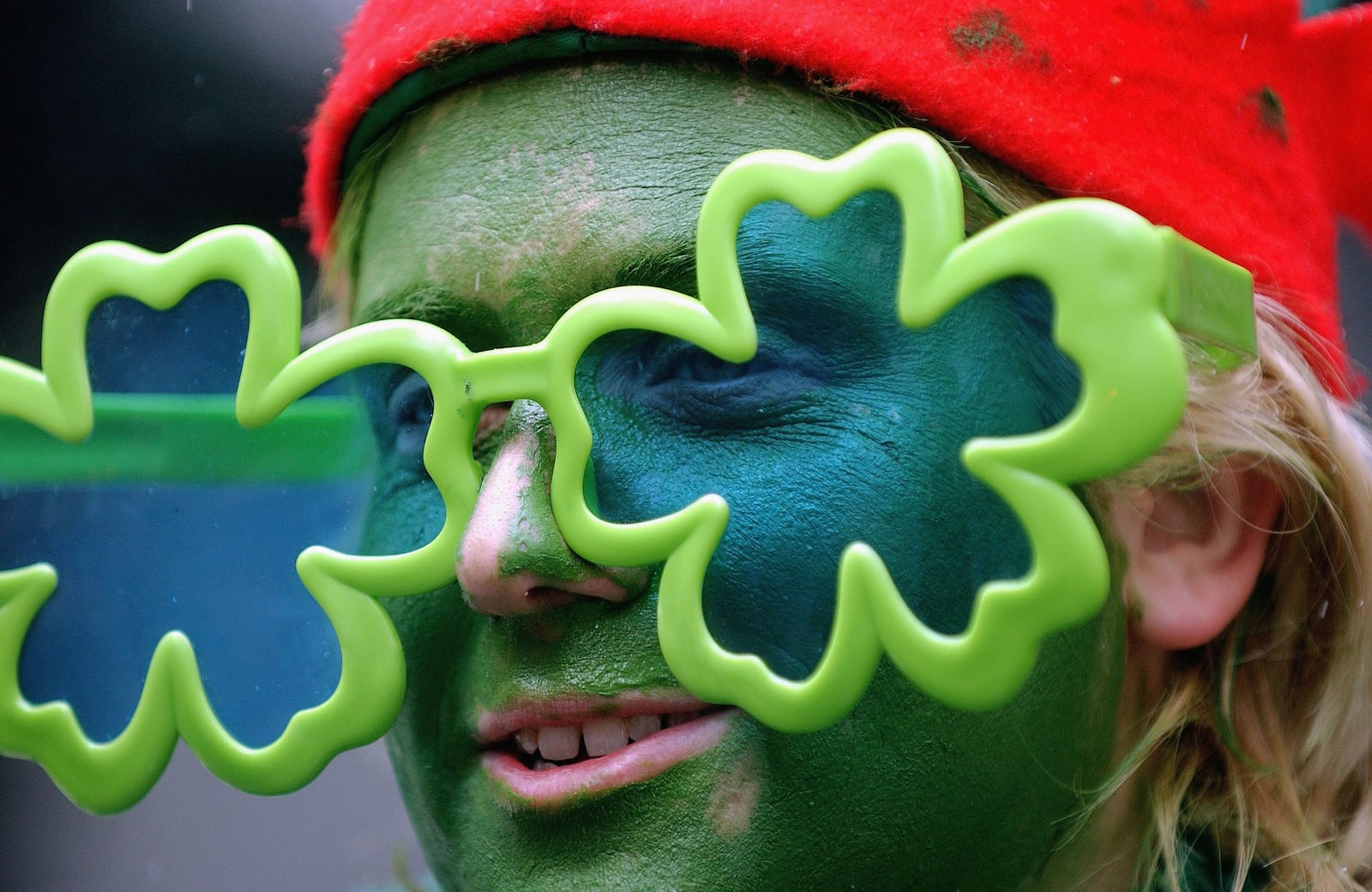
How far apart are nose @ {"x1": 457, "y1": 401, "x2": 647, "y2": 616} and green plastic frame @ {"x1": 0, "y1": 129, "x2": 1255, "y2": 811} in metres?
0.02

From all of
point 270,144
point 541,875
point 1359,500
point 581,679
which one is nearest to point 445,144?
point 581,679

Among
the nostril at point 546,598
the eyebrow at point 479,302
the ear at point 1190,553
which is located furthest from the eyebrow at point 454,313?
the ear at point 1190,553

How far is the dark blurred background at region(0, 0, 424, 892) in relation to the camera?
226cm

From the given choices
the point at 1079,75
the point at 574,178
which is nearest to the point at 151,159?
the point at 574,178

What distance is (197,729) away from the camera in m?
1.01

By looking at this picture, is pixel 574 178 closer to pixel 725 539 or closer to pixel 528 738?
pixel 725 539

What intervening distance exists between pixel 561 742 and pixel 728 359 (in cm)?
34

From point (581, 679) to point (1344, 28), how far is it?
0.96 m

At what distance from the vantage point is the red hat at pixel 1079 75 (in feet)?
3.49

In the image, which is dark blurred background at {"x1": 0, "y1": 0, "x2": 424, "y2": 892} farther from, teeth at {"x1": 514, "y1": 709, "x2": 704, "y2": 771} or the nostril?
the nostril

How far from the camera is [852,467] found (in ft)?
3.21

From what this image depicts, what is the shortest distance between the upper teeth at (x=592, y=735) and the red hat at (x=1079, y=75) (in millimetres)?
513

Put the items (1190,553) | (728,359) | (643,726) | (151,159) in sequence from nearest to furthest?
(728,359), (643,726), (1190,553), (151,159)

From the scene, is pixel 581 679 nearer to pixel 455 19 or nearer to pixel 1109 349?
pixel 1109 349
